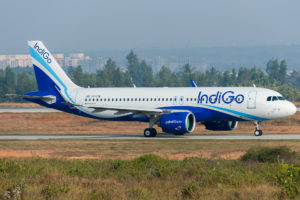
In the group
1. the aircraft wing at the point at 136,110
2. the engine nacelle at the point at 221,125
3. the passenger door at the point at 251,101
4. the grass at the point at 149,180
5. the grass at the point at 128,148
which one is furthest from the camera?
the engine nacelle at the point at 221,125

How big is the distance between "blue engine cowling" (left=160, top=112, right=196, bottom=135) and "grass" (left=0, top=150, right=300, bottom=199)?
21.1 metres

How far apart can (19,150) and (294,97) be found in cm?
12154

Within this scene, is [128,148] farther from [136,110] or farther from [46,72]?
[46,72]

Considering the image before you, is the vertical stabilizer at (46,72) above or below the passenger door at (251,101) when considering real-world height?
above

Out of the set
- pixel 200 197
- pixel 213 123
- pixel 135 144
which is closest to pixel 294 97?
pixel 213 123

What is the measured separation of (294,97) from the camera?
15150 cm

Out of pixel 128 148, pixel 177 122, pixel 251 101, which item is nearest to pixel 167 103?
pixel 177 122

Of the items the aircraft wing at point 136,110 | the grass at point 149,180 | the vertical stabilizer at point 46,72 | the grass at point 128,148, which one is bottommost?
the grass at point 128,148

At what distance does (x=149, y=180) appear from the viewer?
23703mm

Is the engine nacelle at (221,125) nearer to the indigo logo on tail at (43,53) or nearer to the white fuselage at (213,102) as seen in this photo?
the white fuselage at (213,102)

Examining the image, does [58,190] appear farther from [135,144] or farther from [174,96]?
[174,96]

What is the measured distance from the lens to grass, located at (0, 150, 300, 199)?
826 inches

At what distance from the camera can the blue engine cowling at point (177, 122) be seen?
160 feet

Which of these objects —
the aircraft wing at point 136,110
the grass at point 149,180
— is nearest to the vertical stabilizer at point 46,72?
the aircraft wing at point 136,110
